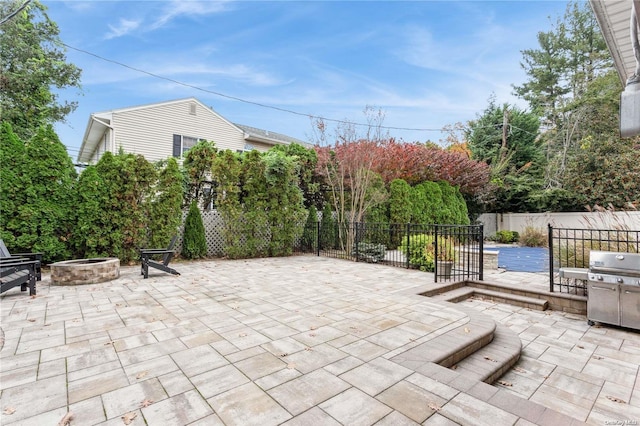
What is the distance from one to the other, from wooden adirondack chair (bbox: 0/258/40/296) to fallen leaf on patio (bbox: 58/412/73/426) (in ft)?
11.5

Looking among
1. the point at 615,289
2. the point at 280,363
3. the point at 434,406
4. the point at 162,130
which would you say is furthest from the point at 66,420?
the point at 162,130

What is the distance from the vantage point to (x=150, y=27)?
8.63 metres

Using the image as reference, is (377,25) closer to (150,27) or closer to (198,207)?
(150,27)

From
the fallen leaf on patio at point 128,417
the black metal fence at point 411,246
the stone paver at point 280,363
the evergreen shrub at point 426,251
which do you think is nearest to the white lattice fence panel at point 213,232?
the black metal fence at point 411,246

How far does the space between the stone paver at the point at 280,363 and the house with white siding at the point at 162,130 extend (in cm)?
871

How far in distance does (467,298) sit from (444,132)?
61.1 feet

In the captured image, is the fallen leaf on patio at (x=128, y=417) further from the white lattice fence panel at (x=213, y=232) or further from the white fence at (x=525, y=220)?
the white fence at (x=525, y=220)

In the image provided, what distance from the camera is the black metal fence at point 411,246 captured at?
5777 millimetres

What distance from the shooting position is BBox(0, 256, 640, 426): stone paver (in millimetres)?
1742

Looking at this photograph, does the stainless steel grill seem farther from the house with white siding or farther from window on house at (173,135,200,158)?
window on house at (173,135,200,158)

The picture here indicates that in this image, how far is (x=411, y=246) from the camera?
7.13 meters

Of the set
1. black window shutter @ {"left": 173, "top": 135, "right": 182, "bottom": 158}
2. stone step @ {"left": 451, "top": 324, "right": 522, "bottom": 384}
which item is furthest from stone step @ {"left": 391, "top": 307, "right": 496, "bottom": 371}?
black window shutter @ {"left": 173, "top": 135, "right": 182, "bottom": 158}

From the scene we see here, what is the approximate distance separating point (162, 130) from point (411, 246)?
11.1 meters

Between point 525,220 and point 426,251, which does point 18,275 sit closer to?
point 426,251
